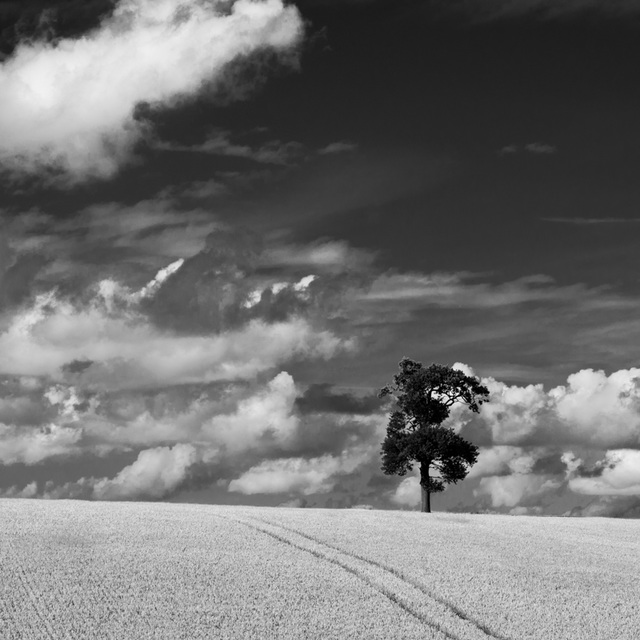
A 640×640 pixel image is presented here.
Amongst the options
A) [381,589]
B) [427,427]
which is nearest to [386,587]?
[381,589]

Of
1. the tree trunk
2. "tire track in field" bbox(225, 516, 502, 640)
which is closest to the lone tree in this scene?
the tree trunk

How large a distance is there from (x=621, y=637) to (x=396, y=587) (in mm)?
6857

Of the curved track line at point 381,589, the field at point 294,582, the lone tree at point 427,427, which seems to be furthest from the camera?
the lone tree at point 427,427

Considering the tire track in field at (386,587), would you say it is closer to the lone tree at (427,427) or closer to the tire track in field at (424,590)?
the tire track in field at (424,590)

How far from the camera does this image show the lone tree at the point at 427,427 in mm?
65125

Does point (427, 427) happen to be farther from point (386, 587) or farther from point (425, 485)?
point (386, 587)

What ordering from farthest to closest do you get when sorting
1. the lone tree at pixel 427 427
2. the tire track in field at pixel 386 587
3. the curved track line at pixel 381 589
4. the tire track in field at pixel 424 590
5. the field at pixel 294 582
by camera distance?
the lone tree at pixel 427 427, the tire track in field at pixel 424 590, the curved track line at pixel 381 589, the tire track in field at pixel 386 587, the field at pixel 294 582

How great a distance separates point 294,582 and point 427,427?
38.7 meters

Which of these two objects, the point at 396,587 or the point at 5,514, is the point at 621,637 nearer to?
the point at 396,587

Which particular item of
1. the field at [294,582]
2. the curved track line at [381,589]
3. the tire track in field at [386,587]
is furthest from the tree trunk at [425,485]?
the curved track line at [381,589]

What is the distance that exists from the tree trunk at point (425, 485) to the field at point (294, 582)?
20.2 m

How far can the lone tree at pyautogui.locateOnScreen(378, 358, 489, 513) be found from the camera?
65125 mm

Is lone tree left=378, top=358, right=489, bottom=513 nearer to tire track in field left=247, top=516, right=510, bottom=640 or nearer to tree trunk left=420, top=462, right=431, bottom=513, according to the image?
tree trunk left=420, top=462, right=431, bottom=513

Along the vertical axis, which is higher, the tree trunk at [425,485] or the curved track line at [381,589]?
the tree trunk at [425,485]
